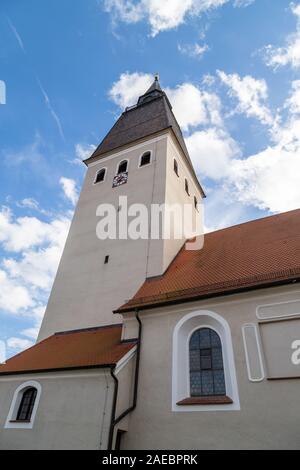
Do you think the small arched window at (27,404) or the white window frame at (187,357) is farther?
the small arched window at (27,404)

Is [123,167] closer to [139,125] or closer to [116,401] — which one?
[139,125]

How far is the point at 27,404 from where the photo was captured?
8391 millimetres

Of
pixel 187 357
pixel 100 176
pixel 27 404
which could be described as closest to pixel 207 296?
pixel 187 357

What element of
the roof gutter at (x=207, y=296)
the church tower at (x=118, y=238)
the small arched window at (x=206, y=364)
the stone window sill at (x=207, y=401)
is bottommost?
the stone window sill at (x=207, y=401)

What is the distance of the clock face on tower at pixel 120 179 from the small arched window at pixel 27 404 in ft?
32.6

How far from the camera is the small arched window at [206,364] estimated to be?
740 centimetres

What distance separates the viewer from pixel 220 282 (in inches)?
337

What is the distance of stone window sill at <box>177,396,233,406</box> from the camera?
267 inches

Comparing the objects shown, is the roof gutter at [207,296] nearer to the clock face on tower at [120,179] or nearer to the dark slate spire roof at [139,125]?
the clock face on tower at [120,179]

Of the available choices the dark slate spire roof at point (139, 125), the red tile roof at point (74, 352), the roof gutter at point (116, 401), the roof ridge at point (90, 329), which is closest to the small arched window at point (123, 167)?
the dark slate spire roof at point (139, 125)

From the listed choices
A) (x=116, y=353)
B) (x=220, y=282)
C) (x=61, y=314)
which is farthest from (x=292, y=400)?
(x=61, y=314)

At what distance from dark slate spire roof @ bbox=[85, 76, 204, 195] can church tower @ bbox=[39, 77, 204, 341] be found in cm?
10

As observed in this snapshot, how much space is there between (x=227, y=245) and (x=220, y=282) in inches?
133

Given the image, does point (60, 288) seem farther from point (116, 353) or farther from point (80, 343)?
point (116, 353)
